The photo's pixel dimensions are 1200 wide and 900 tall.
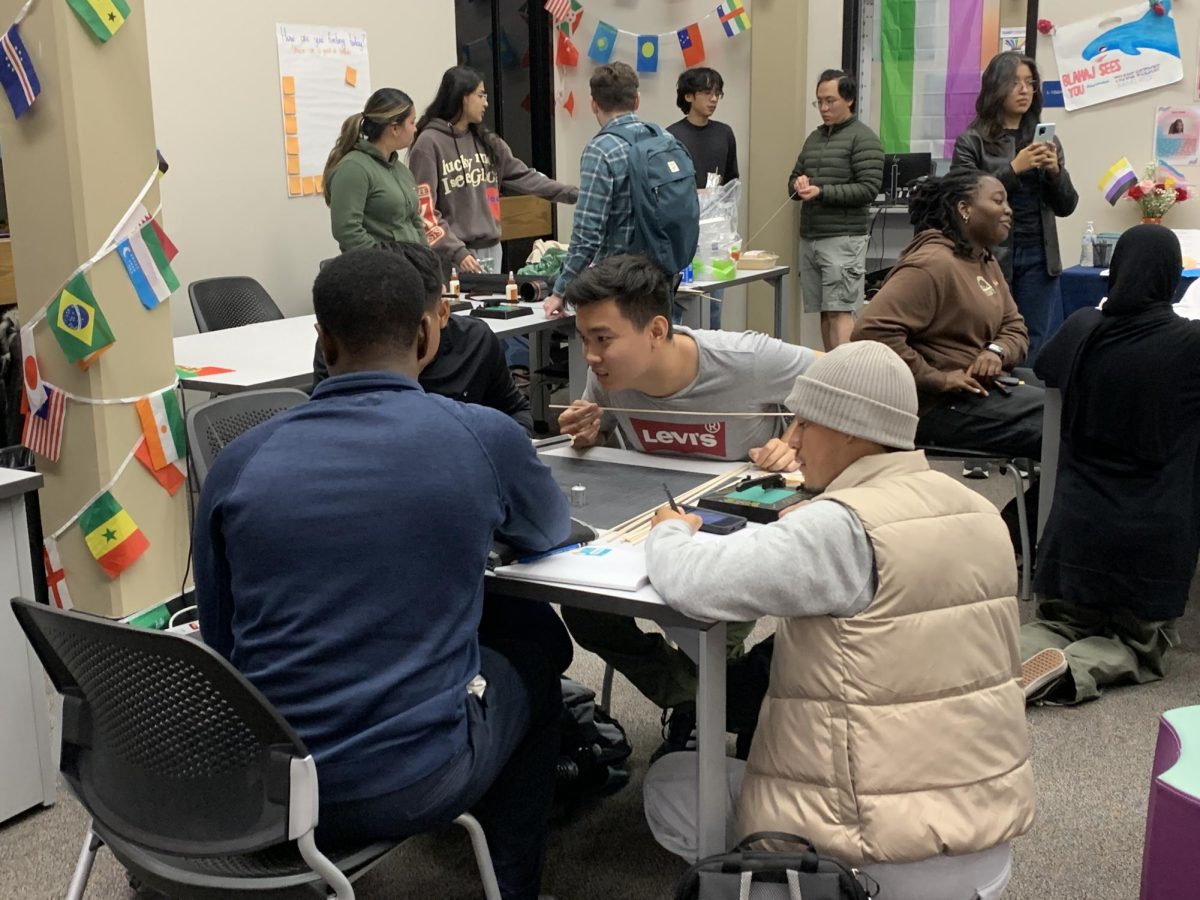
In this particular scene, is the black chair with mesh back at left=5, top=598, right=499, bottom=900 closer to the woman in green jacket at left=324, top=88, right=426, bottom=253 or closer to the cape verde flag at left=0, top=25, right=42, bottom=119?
the cape verde flag at left=0, top=25, right=42, bottom=119

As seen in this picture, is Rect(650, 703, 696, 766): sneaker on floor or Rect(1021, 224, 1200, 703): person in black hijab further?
Rect(1021, 224, 1200, 703): person in black hijab

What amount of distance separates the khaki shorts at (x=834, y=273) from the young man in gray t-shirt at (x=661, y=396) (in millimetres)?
4149

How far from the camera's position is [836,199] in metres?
6.51

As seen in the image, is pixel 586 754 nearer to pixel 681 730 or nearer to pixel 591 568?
pixel 681 730

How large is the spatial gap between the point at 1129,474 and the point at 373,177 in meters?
2.70

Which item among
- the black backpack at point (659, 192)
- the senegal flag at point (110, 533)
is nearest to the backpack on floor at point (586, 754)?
the senegal flag at point (110, 533)

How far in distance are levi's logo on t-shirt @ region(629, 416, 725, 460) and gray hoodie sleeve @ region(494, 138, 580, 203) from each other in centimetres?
302

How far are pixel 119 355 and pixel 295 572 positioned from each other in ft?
6.09

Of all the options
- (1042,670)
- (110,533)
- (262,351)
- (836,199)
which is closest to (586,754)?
(1042,670)

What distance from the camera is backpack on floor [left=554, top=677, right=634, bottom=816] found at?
8.36ft

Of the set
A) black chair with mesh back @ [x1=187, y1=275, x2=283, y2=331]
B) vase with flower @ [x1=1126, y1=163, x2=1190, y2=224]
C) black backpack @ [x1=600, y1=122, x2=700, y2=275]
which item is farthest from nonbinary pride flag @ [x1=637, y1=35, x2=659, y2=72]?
black chair with mesh back @ [x1=187, y1=275, x2=283, y2=331]

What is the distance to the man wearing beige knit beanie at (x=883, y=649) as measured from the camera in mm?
1629

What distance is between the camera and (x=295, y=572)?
155cm

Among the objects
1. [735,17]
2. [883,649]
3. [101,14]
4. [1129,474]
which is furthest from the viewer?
[735,17]
